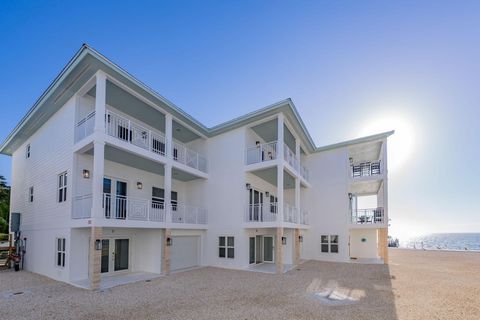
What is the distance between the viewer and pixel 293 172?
50.2 feet

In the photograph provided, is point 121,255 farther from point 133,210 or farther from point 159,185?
point 159,185

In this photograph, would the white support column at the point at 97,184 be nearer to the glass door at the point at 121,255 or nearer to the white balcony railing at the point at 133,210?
the white balcony railing at the point at 133,210

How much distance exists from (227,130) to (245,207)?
4.50 m

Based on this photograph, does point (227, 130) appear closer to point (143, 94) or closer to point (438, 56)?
point (143, 94)

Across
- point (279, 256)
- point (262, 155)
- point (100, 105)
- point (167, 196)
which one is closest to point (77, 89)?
point (100, 105)

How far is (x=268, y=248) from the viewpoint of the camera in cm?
1647

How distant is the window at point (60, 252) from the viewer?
10841 millimetres

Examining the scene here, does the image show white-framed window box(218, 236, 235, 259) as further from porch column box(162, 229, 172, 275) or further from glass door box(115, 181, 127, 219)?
glass door box(115, 181, 127, 219)

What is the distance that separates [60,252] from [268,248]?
35.2 feet

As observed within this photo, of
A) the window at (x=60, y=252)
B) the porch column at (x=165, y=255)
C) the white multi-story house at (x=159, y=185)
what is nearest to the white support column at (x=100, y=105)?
the white multi-story house at (x=159, y=185)

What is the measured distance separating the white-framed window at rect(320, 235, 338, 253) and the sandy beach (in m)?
5.55

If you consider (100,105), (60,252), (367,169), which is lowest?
(60,252)

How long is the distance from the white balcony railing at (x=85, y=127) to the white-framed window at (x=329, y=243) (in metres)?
15.3

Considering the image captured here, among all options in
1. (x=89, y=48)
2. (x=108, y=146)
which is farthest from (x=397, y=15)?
(x=108, y=146)
